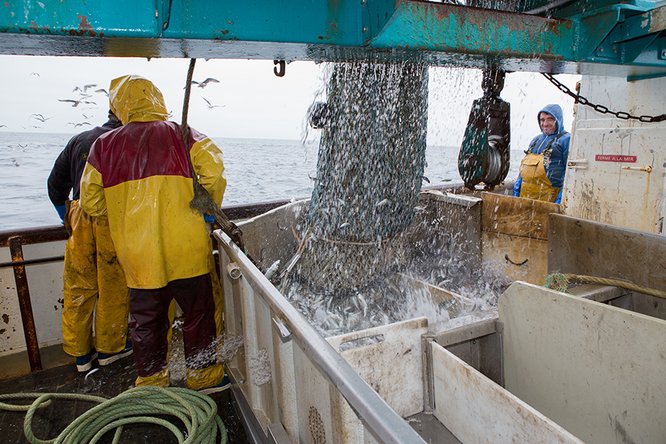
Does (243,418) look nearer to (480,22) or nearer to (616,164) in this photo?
(480,22)

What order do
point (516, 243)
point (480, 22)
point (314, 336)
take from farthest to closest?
point (516, 243) < point (480, 22) < point (314, 336)

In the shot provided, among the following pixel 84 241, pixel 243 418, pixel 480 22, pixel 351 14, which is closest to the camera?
pixel 351 14

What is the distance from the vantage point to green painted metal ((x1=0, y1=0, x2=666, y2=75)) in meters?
1.48

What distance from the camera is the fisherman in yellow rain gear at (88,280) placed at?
3.25m

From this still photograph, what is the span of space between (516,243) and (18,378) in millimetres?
4282

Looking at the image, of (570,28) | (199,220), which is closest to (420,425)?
(199,220)

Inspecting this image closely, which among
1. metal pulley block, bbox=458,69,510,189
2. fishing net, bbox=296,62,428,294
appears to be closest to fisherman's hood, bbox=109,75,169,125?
fishing net, bbox=296,62,428,294

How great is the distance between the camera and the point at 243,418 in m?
2.63

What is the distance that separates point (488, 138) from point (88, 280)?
9.75 feet

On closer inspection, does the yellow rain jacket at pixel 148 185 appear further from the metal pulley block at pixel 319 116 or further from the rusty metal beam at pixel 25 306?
the metal pulley block at pixel 319 116

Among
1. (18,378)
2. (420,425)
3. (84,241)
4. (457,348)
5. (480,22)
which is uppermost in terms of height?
(480,22)

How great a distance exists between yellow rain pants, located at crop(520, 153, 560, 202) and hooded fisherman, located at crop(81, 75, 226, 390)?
4095mm

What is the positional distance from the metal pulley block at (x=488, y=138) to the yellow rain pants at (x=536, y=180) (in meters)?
2.96

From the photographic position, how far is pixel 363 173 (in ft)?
12.8
